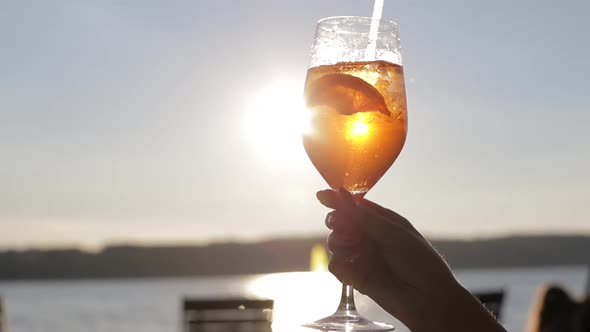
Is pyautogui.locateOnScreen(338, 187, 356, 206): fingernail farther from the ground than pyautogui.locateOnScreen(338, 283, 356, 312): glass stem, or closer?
farther from the ground

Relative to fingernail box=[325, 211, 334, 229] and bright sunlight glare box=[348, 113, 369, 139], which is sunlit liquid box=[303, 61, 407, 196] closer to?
bright sunlight glare box=[348, 113, 369, 139]

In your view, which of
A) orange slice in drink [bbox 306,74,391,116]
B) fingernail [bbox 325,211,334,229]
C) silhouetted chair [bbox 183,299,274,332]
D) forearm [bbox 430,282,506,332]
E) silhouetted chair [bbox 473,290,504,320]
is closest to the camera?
forearm [bbox 430,282,506,332]

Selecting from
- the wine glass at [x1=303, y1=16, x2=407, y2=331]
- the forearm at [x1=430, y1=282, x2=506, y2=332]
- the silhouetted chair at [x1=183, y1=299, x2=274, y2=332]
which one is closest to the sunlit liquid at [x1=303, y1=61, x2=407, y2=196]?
the wine glass at [x1=303, y1=16, x2=407, y2=331]

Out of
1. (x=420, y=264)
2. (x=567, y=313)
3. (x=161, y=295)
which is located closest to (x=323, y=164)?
(x=420, y=264)

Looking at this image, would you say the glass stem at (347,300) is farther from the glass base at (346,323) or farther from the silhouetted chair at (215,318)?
the silhouetted chair at (215,318)

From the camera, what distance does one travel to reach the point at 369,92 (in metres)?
2.23

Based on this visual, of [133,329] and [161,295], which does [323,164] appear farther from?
[161,295]

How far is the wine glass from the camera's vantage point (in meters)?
2.23

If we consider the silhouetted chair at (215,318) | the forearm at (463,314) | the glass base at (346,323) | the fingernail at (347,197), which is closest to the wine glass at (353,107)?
the glass base at (346,323)

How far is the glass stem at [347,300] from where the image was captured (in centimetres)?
224

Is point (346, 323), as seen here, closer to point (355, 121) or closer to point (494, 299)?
point (355, 121)

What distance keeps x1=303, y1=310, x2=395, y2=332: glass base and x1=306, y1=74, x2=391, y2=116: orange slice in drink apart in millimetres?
447

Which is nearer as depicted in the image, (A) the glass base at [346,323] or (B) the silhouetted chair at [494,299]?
(A) the glass base at [346,323]

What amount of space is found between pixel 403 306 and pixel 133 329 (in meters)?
75.1
